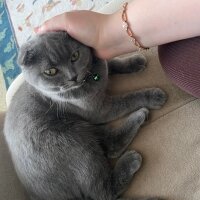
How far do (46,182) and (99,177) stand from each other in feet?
0.43

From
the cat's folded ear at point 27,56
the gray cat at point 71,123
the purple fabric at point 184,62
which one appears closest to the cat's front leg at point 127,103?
the gray cat at point 71,123

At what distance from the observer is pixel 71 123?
97cm

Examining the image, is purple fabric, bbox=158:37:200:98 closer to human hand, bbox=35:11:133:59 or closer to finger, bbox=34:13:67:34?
human hand, bbox=35:11:133:59

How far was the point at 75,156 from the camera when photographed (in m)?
0.89

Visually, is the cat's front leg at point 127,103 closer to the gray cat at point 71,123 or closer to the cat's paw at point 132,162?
the gray cat at point 71,123

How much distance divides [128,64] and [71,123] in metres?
0.23

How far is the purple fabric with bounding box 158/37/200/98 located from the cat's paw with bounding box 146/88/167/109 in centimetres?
10

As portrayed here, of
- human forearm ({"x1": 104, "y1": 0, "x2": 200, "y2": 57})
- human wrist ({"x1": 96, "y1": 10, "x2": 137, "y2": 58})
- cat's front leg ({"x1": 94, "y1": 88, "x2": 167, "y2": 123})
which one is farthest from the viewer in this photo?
cat's front leg ({"x1": 94, "y1": 88, "x2": 167, "y2": 123})

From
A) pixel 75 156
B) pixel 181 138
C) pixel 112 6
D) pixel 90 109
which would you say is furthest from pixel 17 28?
pixel 181 138

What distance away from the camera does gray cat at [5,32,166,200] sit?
34.5 inches

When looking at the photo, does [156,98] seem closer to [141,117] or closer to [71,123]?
[141,117]

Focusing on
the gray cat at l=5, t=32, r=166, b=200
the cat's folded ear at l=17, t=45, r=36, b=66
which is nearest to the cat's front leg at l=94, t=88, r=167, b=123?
the gray cat at l=5, t=32, r=166, b=200

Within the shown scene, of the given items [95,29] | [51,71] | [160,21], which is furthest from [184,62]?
[51,71]

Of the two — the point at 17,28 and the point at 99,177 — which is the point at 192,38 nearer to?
the point at 99,177
